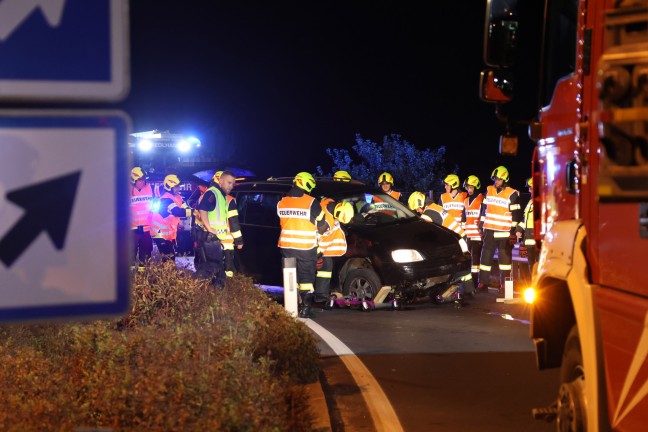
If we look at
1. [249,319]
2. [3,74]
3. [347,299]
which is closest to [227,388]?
[249,319]

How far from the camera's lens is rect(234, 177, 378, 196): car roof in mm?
13625

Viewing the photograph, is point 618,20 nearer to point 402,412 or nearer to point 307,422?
point 307,422

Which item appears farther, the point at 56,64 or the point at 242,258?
the point at 242,258

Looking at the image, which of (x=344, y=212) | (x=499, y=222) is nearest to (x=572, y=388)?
(x=344, y=212)

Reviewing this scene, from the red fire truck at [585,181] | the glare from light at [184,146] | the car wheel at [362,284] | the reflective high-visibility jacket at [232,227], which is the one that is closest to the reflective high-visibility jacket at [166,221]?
the reflective high-visibility jacket at [232,227]

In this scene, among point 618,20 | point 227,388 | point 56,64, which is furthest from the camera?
point 227,388

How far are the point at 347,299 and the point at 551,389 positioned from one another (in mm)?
5288

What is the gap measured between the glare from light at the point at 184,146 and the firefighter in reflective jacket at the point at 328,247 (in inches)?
1174

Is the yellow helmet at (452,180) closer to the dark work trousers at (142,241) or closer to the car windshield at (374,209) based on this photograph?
the car windshield at (374,209)

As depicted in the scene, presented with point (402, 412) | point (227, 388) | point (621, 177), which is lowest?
point (402, 412)

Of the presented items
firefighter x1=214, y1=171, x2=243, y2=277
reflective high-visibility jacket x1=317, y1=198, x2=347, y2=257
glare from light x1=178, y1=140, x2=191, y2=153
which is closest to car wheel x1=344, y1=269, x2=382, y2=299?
reflective high-visibility jacket x1=317, y1=198, x2=347, y2=257

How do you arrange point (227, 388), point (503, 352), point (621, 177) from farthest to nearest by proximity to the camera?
1. point (503, 352)
2. point (227, 388)
3. point (621, 177)

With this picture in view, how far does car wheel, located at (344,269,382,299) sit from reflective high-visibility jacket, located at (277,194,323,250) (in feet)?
2.69

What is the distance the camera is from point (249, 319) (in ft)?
25.1
